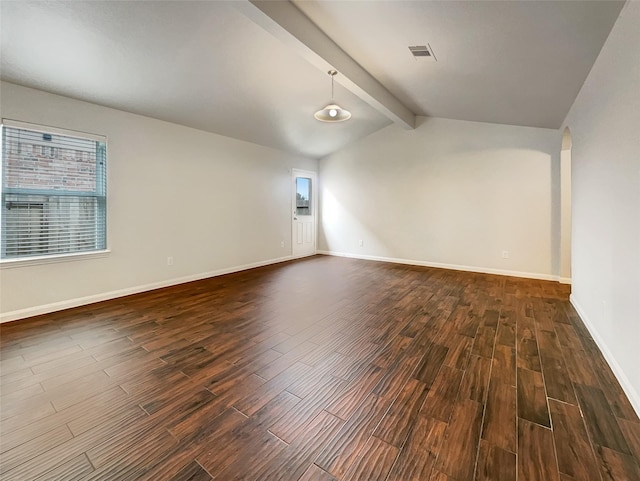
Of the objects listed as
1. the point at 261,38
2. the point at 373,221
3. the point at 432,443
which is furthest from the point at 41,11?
the point at 373,221

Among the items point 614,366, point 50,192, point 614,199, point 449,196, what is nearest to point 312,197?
point 449,196

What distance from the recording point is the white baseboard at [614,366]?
1.74 m

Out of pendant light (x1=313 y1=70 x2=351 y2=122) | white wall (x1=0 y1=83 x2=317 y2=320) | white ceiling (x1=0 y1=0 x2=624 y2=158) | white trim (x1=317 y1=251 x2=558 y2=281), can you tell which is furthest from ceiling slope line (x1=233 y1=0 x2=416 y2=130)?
white trim (x1=317 y1=251 x2=558 y2=281)

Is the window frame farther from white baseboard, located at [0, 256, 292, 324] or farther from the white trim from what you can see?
the white trim

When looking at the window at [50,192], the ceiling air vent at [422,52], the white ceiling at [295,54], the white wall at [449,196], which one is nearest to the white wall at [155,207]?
the window at [50,192]

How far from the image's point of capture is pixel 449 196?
5.72 m

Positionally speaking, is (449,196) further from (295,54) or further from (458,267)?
(295,54)

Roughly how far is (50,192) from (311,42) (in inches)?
132

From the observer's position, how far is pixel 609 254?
2.27 meters

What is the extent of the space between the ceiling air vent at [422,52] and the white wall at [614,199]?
1.38 metres

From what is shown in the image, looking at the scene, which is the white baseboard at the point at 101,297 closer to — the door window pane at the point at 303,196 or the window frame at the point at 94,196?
the window frame at the point at 94,196

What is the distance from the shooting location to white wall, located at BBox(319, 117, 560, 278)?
4898mm

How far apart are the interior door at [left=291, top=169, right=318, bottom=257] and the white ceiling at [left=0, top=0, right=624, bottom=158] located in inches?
102

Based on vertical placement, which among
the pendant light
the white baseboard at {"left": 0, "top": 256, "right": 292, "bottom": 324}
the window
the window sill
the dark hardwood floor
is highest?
the pendant light
